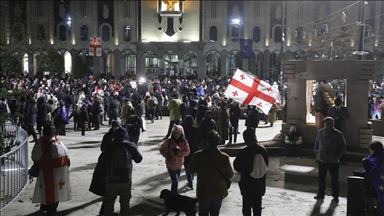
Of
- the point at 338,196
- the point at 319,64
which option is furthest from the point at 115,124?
the point at 319,64

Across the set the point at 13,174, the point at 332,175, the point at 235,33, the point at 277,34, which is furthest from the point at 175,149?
the point at 277,34

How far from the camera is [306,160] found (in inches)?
505

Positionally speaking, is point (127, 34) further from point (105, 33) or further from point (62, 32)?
point (62, 32)

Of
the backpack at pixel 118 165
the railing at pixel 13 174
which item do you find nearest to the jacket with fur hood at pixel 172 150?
the backpack at pixel 118 165

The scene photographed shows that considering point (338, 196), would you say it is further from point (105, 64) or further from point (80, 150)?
point (105, 64)

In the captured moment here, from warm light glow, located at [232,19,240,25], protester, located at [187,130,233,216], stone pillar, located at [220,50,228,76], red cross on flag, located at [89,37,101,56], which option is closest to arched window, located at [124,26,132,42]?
stone pillar, located at [220,50,228,76]

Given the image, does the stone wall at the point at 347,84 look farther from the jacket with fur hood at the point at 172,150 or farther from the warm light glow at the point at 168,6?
the warm light glow at the point at 168,6

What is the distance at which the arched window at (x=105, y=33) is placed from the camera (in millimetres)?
49881

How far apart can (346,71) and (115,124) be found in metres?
7.56

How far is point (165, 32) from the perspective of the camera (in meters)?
48.6

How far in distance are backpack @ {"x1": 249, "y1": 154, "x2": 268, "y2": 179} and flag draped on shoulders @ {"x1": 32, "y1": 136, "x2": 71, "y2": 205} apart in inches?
128

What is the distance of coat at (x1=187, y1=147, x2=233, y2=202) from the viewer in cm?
618

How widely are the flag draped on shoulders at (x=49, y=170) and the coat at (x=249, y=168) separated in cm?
303

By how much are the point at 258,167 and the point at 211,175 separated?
2.48 feet
